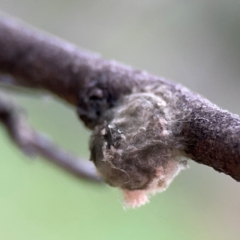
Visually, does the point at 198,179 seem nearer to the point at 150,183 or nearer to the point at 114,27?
the point at 114,27

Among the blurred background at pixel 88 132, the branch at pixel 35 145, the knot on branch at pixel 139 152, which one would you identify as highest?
the blurred background at pixel 88 132

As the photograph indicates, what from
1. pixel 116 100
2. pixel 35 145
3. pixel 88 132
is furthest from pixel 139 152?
pixel 88 132

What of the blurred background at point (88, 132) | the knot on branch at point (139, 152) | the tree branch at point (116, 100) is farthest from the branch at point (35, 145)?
the blurred background at point (88, 132)

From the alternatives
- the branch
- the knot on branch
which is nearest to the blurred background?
the branch

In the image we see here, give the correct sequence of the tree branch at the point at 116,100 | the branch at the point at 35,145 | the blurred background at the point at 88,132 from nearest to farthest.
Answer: the tree branch at the point at 116,100
the branch at the point at 35,145
the blurred background at the point at 88,132

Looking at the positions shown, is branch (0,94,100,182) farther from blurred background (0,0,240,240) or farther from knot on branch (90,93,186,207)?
blurred background (0,0,240,240)

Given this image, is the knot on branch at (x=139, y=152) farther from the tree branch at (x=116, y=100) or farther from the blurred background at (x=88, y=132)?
the blurred background at (x=88, y=132)

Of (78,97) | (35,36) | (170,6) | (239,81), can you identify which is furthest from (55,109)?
(78,97)
